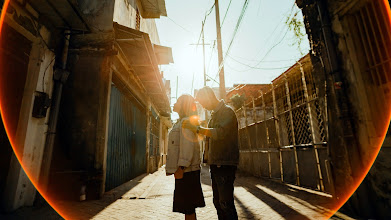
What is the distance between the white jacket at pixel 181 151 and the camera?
2336mm

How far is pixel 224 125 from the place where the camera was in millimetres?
2398

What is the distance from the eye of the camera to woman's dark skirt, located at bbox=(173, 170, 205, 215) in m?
2.36

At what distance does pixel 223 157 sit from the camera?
2334 millimetres

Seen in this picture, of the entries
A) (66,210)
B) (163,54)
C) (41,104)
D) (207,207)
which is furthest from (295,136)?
(163,54)

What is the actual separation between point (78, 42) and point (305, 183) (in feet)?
25.5

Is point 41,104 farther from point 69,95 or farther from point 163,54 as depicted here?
point 163,54

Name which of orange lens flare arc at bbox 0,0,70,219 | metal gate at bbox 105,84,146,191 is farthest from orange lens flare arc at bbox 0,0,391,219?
metal gate at bbox 105,84,146,191

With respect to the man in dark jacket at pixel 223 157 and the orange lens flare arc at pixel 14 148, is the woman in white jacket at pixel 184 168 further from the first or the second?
the orange lens flare arc at pixel 14 148

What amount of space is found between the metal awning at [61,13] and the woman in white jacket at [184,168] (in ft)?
13.3

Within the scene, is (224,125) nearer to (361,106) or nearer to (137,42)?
(361,106)

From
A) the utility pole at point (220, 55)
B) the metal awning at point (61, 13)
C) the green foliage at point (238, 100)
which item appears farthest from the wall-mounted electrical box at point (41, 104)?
the green foliage at point (238, 100)

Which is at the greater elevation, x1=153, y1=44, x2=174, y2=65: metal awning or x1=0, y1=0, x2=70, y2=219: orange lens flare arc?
x1=153, y1=44, x2=174, y2=65: metal awning

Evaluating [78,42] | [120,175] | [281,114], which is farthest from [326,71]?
[120,175]

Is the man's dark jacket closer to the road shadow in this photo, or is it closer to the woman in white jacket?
the woman in white jacket
